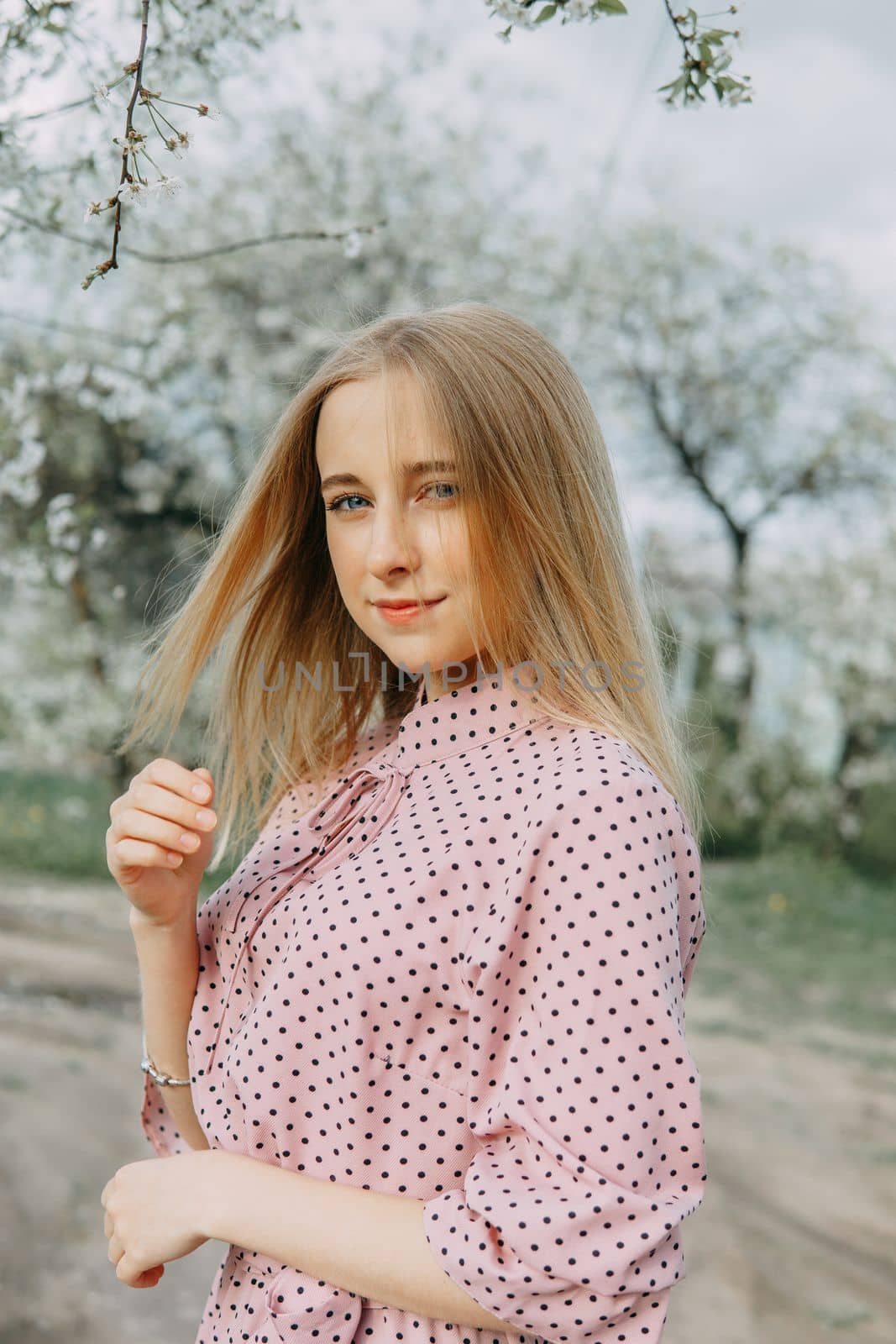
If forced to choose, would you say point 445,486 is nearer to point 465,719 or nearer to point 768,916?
point 465,719

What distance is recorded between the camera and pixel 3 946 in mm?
5145

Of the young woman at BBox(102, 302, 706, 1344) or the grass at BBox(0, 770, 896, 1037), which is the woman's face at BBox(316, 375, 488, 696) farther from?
the grass at BBox(0, 770, 896, 1037)

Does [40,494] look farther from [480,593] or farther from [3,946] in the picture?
[480,593]

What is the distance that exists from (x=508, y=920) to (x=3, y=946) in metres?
4.78

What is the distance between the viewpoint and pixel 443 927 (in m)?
0.91

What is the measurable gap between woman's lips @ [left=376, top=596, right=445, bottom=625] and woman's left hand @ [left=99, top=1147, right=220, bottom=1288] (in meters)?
0.45

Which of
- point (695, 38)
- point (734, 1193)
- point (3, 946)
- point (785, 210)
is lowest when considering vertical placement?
point (734, 1193)

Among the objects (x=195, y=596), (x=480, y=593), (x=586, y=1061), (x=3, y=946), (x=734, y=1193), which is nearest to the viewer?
(x=586, y=1061)

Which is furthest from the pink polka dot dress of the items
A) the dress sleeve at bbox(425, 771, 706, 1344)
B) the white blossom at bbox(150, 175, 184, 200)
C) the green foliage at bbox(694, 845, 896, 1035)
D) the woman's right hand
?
the green foliage at bbox(694, 845, 896, 1035)

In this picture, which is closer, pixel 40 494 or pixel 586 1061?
pixel 586 1061

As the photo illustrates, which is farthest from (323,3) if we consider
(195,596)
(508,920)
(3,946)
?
(508,920)

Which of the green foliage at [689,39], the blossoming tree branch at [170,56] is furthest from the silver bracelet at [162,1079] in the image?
the green foliage at [689,39]

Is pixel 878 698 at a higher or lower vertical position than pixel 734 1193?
higher

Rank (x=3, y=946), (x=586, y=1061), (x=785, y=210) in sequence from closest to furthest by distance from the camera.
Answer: (x=586, y=1061)
(x=3, y=946)
(x=785, y=210)
